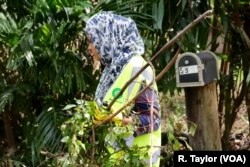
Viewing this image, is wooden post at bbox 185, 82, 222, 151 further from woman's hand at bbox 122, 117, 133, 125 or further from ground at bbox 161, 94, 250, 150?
ground at bbox 161, 94, 250, 150

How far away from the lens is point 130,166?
1375mm

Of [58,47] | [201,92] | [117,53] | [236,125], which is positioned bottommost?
[236,125]

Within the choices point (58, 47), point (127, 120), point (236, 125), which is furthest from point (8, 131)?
point (236, 125)

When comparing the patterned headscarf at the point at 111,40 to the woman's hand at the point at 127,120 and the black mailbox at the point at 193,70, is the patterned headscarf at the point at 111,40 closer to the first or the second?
the black mailbox at the point at 193,70

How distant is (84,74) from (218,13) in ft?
2.92

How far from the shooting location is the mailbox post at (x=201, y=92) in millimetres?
1926

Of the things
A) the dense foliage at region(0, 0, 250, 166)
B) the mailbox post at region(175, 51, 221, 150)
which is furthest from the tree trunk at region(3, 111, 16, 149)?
the mailbox post at region(175, 51, 221, 150)

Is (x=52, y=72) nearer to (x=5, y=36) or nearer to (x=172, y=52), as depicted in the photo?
(x=5, y=36)

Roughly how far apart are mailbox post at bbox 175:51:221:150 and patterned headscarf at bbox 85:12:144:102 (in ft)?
0.73

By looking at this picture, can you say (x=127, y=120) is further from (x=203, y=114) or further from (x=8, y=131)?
(x=8, y=131)

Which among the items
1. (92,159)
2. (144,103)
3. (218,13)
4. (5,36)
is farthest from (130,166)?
(218,13)

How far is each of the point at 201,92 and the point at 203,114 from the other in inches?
4.1

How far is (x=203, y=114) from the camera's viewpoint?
2.03 meters

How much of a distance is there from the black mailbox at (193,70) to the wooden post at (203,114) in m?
0.07
